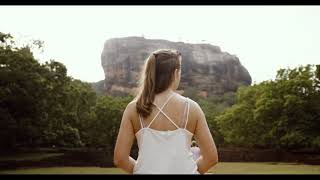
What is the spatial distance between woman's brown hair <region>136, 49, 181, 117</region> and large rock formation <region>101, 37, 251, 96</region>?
73.1 metres

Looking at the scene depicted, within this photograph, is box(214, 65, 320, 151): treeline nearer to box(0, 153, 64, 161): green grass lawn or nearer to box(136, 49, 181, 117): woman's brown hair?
box(0, 153, 64, 161): green grass lawn

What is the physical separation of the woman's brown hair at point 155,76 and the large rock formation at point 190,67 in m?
73.1

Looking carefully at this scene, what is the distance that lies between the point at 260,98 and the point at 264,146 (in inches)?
148

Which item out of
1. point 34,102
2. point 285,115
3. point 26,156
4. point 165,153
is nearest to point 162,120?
point 165,153

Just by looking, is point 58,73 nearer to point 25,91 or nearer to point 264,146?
point 25,91

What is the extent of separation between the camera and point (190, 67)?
82688 mm

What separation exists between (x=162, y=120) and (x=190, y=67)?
81.2 metres

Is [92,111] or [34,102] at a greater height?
[34,102]

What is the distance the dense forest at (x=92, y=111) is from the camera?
3000 cm

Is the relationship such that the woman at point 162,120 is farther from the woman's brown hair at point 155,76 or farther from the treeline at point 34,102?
the treeline at point 34,102

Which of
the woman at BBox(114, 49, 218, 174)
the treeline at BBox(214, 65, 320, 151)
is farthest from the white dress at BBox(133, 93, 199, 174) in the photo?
the treeline at BBox(214, 65, 320, 151)

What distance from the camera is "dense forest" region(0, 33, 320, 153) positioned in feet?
98.4

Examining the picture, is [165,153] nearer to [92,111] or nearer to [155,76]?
[155,76]

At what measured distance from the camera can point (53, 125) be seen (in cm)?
3219
